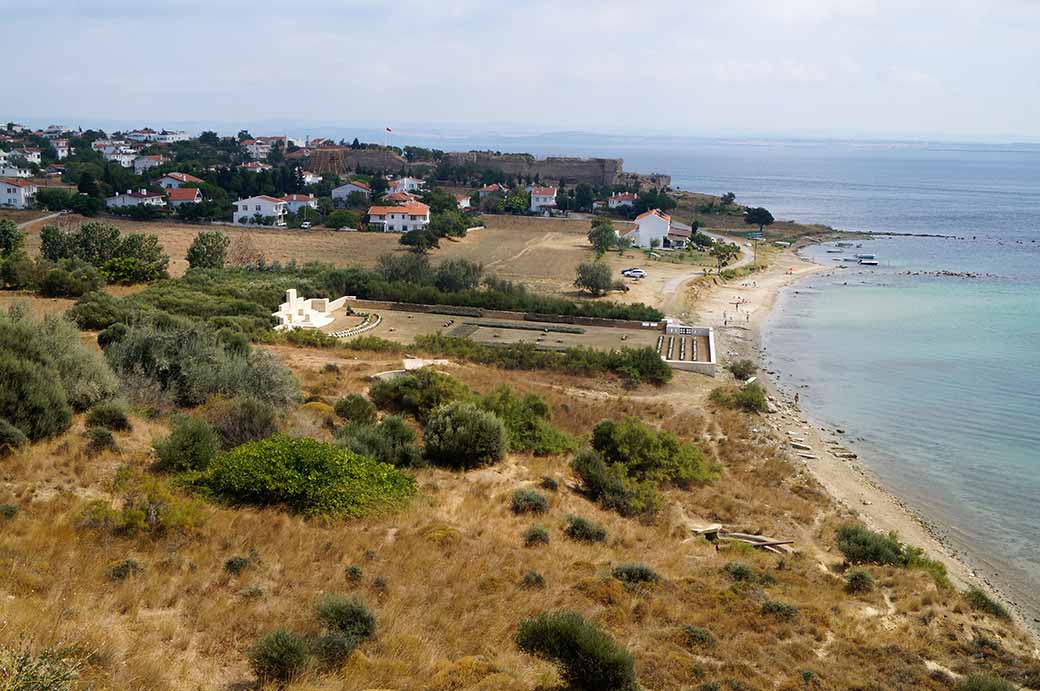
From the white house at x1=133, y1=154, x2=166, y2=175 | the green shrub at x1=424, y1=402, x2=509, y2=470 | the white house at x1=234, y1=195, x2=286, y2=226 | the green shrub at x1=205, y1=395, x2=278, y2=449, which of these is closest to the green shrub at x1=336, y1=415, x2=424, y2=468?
the green shrub at x1=424, y1=402, x2=509, y2=470

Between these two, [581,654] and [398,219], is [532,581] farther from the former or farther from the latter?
[398,219]

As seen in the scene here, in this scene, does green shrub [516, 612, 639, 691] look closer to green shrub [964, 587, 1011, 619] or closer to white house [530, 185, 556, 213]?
green shrub [964, 587, 1011, 619]

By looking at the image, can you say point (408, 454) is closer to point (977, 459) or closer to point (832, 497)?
point (832, 497)

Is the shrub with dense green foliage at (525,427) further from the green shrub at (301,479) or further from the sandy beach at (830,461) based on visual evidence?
the sandy beach at (830,461)

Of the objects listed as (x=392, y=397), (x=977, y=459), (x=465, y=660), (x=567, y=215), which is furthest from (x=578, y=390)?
(x=567, y=215)

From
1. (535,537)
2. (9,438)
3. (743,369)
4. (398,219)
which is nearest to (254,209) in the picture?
(398,219)
